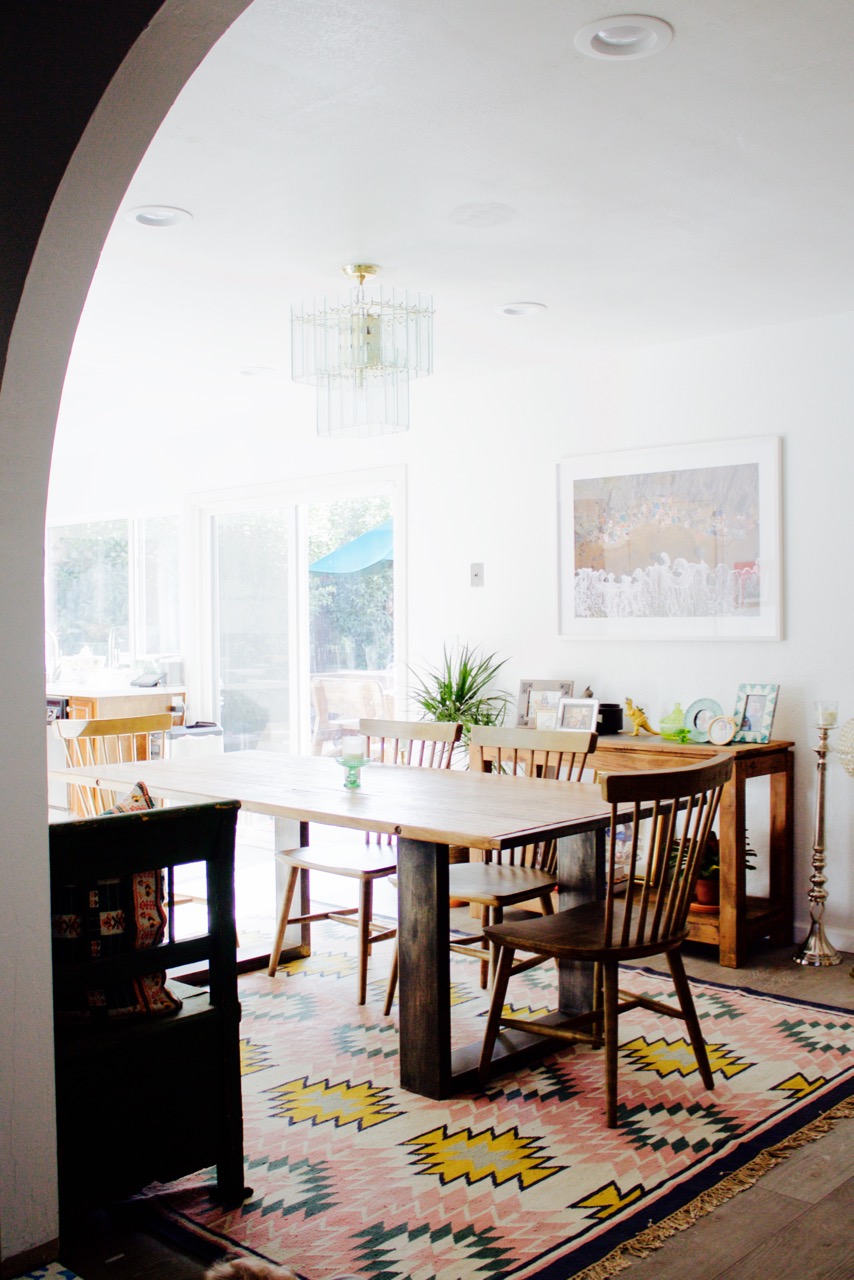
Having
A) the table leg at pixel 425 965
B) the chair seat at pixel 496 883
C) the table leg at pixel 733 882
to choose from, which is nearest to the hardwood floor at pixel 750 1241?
the table leg at pixel 425 965

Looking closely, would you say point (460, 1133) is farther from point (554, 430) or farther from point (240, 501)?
point (240, 501)

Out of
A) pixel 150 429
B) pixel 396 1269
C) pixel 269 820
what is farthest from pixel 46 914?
pixel 150 429

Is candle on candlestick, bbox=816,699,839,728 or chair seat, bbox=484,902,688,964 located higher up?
candle on candlestick, bbox=816,699,839,728

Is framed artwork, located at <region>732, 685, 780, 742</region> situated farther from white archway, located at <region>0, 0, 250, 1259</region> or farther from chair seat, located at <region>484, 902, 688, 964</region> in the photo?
white archway, located at <region>0, 0, 250, 1259</region>

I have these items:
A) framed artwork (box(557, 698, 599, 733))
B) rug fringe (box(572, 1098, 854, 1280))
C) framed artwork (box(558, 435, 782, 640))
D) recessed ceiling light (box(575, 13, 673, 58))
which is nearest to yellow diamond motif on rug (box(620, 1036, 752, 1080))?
rug fringe (box(572, 1098, 854, 1280))

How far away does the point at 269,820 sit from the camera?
7.00m

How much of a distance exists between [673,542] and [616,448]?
53 centimetres

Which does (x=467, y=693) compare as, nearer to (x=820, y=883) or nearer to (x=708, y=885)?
(x=708, y=885)

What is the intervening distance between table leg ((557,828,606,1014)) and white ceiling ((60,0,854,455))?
1844 mm

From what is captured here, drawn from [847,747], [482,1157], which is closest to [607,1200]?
[482,1157]

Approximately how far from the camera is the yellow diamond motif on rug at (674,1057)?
3176 mm

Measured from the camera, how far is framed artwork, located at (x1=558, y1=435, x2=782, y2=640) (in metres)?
4.68

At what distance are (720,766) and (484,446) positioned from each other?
3.07 m

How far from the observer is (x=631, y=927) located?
305cm
